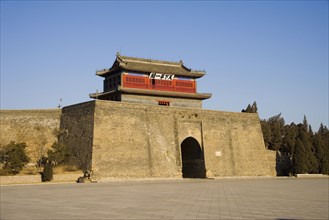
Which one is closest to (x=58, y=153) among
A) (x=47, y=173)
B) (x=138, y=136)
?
(x=47, y=173)

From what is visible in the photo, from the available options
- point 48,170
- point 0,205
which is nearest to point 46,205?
point 0,205

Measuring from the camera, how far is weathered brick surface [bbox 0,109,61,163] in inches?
1128

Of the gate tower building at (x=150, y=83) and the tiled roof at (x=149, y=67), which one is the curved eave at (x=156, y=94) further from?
the tiled roof at (x=149, y=67)

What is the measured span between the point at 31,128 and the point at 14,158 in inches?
205

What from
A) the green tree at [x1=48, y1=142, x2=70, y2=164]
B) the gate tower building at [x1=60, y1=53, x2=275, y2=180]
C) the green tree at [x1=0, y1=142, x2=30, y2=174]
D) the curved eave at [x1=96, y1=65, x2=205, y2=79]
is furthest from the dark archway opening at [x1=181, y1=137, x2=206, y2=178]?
the green tree at [x1=0, y1=142, x2=30, y2=174]

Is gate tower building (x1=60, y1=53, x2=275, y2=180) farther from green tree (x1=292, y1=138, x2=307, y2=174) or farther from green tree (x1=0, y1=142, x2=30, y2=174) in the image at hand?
green tree (x1=0, y1=142, x2=30, y2=174)

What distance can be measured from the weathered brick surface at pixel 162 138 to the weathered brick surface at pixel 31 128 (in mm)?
1545

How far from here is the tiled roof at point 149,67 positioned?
3512 cm

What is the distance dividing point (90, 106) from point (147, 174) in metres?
6.41

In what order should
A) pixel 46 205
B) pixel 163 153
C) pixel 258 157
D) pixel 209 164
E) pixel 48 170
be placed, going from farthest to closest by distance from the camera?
pixel 258 157
pixel 209 164
pixel 163 153
pixel 48 170
pixel 46 205

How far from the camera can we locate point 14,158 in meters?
24.5

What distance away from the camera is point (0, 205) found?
1200cm

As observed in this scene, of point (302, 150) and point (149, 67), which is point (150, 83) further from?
point (302, 150)

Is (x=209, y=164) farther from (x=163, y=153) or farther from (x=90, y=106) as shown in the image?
(x=90, y=106)
